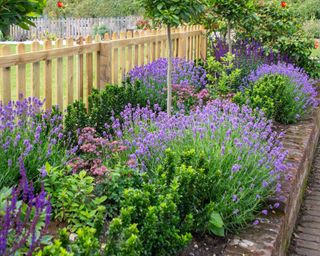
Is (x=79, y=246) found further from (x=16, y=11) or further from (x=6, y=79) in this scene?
(x=6, y=79)

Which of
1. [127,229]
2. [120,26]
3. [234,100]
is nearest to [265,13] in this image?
[234,100]

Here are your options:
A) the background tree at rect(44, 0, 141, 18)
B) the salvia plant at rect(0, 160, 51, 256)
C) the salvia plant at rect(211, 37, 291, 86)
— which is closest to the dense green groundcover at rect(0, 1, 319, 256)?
the salvia plant at rect(0, 160, 51, 256)

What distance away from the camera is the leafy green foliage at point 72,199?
2633mm

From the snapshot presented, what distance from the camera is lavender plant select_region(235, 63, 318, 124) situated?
5094 millimetres

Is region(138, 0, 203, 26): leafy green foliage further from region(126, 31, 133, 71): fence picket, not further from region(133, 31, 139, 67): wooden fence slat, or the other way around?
region(133, 31, 139, 67): wooden fence slat

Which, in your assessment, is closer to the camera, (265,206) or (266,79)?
(265,206)

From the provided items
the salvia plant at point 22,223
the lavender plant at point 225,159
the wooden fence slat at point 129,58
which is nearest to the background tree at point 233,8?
the wooden fence slat at point 129,58

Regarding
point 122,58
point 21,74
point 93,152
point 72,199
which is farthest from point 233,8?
point 72,199

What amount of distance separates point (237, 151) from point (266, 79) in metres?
2.77

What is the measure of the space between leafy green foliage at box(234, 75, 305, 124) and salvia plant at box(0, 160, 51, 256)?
3.17m

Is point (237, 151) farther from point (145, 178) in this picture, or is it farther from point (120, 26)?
point (120, 26)

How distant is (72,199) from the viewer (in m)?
2.71

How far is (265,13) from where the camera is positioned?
8.76 meters

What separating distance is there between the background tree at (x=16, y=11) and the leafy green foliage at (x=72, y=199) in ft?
2.83
